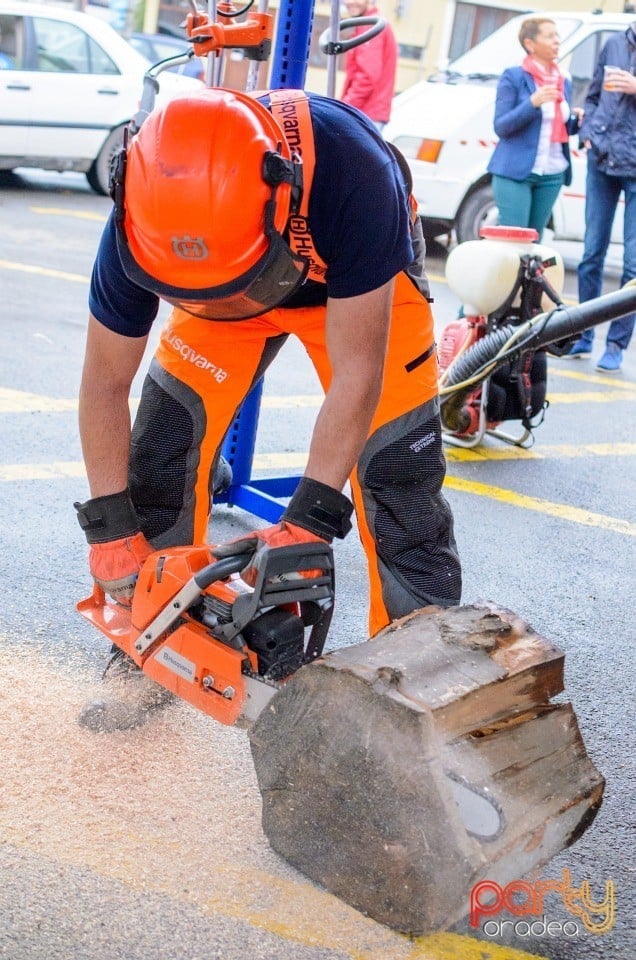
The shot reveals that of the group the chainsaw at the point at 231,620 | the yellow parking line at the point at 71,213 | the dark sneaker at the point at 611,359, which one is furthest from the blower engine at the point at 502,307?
the yellow parking line at the point at 71,213

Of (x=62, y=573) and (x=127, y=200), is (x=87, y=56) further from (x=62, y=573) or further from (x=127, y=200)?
(x=127, y=200)

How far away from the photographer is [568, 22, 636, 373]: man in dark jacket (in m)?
6.71

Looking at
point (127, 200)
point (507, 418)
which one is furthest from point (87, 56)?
point (127, 200)

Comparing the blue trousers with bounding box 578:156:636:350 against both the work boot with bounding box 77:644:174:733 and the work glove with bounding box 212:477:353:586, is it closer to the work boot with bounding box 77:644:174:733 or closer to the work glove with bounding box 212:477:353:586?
the work boot with bounding box 77:644:174:733

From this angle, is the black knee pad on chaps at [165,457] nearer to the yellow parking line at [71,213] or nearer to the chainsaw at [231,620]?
the chainsaw at [231,620]

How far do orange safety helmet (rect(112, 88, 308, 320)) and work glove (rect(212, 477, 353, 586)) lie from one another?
44cm

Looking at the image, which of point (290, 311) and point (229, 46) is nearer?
point (290, 311)

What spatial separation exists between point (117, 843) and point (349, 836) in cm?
52

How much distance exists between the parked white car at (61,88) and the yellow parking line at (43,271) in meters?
2.81

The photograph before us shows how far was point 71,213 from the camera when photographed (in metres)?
10.1

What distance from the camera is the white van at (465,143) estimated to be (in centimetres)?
918

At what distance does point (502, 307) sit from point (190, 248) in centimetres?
323

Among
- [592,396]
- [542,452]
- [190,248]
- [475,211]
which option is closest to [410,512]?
[190,248]

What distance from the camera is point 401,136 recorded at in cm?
927
